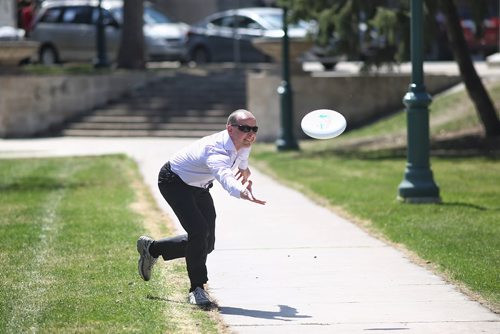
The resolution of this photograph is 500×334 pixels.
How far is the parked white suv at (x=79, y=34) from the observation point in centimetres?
3434

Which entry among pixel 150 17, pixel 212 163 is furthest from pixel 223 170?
pixel 150 17

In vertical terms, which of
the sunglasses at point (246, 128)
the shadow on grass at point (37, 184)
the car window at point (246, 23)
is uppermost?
the sunglasses at point (246, 128)

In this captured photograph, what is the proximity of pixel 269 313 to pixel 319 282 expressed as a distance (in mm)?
1216

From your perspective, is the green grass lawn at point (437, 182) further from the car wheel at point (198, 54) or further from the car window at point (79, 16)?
the car window at point (79, 16)

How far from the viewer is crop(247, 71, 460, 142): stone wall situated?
25.7m

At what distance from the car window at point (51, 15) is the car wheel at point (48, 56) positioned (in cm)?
76

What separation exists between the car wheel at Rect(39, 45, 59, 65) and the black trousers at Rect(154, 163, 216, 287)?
26368 mm

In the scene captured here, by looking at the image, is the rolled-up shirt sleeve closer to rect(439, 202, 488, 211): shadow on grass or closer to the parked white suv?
rect(439, 202, 488, 211): shadow on grass

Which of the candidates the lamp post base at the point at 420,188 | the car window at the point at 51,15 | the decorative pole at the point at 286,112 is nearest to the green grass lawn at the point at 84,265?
the lamp post base at the point at 420,188

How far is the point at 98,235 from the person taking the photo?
12.0 m

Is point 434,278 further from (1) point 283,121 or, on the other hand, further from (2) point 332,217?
(1) point 283,121

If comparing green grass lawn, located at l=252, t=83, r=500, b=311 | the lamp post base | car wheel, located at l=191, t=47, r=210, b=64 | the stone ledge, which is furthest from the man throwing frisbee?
car wheel, located at l=191, t=47, r=210, b=64

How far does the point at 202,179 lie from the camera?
8758 millimetres

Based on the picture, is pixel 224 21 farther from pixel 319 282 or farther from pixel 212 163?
pixel 212 163
